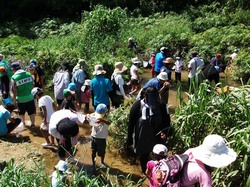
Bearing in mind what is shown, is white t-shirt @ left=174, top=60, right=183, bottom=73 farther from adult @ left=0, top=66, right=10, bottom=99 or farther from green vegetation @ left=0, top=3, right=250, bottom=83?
adult @ left=0, top=66, right=10, bottom=99

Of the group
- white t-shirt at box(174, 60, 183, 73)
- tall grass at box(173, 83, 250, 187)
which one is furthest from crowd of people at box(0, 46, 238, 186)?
white t-shirt at box(174, 60, 183, 73)

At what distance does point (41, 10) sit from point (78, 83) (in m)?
22.4

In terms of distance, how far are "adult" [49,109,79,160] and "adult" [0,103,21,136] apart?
161 cm

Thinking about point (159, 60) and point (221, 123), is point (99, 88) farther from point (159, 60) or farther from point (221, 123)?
point (159, 60)

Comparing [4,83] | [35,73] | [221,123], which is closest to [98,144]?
[221,123]

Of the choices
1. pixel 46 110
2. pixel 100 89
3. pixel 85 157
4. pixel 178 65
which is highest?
pixel 100 89

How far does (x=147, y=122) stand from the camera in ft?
17.7

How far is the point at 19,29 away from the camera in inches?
985

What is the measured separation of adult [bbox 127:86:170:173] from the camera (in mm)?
5262

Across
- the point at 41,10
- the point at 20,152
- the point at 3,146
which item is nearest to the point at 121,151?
the point at 20,152

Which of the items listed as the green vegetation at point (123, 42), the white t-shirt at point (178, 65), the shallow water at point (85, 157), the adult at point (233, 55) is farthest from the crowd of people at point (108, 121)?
the adult at point (233, 55)

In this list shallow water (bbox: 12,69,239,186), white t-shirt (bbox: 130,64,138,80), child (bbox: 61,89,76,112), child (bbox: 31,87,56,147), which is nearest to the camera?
shallow water (bbox: 12,69,239,186)

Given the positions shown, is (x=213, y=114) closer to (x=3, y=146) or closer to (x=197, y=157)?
(x=197, y=157)

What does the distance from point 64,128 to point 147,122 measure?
1.45m
